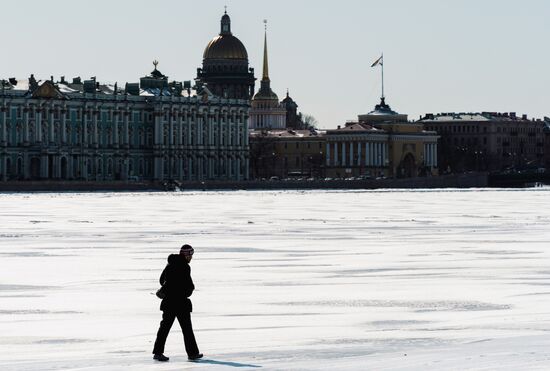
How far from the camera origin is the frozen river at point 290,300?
57.4ft

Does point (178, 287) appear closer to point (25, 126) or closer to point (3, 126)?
point (3, 126)

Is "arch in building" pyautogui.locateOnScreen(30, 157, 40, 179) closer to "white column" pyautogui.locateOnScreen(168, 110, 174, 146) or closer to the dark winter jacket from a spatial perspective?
"white column" pyautogui.locateOnScreen(168, 110, 174, 146)

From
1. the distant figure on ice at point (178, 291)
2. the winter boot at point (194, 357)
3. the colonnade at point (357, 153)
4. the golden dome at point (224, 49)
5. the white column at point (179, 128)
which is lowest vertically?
the winter boot at point (194, 357)

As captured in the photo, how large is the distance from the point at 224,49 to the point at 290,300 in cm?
16399

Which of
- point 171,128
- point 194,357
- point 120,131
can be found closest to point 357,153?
point 171,128

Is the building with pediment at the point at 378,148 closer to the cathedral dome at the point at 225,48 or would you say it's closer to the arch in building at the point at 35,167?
the cathedral dome at the point at 225,48

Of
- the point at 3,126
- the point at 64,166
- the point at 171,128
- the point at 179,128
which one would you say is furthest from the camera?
A: the point at 179,128

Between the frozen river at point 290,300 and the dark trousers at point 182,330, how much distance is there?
17 cm

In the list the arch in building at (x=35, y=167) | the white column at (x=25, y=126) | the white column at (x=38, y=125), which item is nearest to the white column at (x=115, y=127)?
the white column at (x=38, y=125)

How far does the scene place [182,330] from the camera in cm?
1711

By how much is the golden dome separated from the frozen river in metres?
145

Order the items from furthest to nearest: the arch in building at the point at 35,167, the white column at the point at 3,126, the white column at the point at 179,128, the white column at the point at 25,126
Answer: the white column at the point at 179,128 → the white column at the point at 25,126 → the arch in building at the point at 35,167 → the white column at the point at 3,126

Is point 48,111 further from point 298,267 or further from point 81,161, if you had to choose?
point 298,267

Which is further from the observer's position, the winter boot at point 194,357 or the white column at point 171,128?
the white column at point 171,128
